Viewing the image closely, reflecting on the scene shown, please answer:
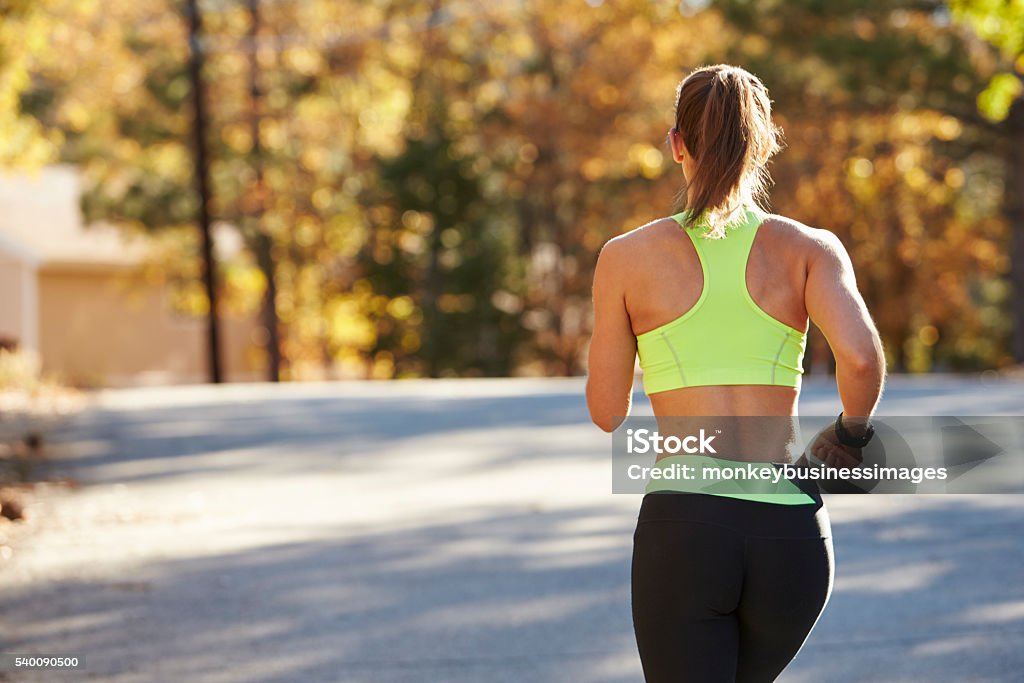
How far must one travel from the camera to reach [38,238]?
41.8 m

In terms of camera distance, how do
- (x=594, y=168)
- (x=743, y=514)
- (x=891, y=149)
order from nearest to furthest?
(x=743, y=514) < (x=891, y=149) < (x=594, y=168)

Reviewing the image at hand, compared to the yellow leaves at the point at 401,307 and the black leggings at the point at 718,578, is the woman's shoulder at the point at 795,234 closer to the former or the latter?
the black leggings at the point at 718,578

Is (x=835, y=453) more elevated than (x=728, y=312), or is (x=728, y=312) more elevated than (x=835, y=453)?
(x=728, y=312)

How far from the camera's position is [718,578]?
Result: 2945 millimetres

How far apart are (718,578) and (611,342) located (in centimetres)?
51

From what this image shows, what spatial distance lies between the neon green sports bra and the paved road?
3.10m

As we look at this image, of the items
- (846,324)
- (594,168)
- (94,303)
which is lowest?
(94,303)

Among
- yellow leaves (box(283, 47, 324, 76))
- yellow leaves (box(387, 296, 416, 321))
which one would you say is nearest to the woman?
yellow leaves (box(387, 296, 416, 321))

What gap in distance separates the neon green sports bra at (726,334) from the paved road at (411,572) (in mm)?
3099

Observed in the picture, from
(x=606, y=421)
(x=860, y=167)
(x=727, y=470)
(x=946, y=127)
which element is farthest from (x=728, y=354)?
(x=860, y=167)

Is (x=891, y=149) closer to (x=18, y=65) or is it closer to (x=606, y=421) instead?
(x=18, y=65)

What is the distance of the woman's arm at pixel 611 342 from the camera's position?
3.04m

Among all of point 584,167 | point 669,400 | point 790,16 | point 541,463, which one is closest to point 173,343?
point 584,167

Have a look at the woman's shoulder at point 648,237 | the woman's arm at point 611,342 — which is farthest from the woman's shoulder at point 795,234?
the woman's arm at point 611,342
